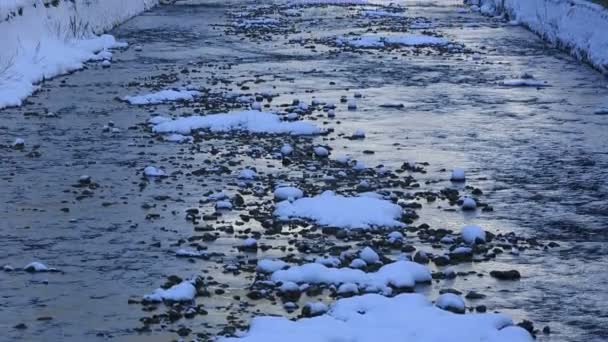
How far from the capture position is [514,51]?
2636 cm

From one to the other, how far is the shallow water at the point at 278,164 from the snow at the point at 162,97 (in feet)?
1.43

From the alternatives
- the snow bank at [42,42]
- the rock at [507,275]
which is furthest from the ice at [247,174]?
the snow bank at [42,42]

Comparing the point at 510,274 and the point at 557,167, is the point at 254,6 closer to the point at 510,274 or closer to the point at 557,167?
the point at 557,167

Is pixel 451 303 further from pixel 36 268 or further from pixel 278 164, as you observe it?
pixel 278 164

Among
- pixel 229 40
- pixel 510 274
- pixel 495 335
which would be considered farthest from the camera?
pixel 229 40

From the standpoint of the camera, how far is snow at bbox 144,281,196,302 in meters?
8.20

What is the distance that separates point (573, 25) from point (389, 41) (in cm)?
488

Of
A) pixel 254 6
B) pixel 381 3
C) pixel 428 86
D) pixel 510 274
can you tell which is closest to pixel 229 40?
pixel 428 86

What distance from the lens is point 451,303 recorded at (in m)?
7.98

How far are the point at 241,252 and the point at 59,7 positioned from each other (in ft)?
56.6

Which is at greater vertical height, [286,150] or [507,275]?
[507,275]

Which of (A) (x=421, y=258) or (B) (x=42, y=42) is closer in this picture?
(A) (x=421, y=258)

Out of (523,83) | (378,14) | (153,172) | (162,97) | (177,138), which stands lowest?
(378,14)

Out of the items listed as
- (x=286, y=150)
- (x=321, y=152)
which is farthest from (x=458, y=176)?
(x=286, y=150)
